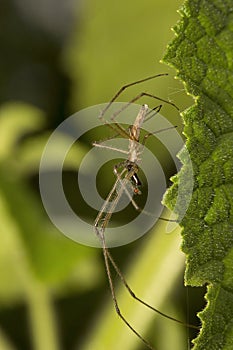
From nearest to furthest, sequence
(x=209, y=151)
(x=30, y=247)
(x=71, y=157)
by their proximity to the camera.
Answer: (x=209, y=151), (x=30, y=247), (x=71, y=157)

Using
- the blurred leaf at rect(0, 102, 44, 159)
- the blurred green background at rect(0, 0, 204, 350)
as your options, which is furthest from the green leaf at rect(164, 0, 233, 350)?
the blurred leaf at rect(0, 102, 44, 159)

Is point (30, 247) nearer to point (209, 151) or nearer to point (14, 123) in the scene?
point (14, 123)

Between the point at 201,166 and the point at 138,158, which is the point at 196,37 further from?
the point at 138,158

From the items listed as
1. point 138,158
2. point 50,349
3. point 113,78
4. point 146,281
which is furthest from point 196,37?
point 113,78

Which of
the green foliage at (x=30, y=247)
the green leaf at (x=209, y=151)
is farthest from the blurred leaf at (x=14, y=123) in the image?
the green leaf at (x=209, y=151)

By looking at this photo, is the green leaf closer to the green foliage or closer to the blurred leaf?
the green foliage

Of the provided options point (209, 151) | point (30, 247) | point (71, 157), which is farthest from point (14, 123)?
point (209, 151)

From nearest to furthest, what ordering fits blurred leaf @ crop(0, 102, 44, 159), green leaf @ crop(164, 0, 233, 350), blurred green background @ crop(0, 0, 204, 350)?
green leaf @ crop(164, 0, 233, 350)
blurred green background @ crop(0, 0, 204, 350)
blurred leaf @ crop(0, 102, 44, 159)
